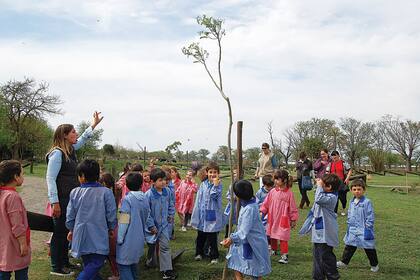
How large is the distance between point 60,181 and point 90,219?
3.00 ft

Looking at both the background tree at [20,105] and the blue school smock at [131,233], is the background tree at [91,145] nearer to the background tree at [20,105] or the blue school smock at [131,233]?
the background tree at [20,105]

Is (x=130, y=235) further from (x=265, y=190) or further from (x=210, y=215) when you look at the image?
(x=265, y=190)

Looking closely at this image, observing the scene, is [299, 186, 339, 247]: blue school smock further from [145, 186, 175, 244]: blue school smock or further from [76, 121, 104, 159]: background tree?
[76, 121, 104, 159]: background tree

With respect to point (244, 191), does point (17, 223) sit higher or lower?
lower

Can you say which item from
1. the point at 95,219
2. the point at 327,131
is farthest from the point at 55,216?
the point at 327,131

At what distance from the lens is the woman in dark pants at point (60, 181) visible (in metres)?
5.10

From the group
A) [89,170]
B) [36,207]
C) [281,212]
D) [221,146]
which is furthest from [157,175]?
[221,146]

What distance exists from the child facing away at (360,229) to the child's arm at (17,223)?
4.50 m

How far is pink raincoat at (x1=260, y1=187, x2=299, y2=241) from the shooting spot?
6.70 m

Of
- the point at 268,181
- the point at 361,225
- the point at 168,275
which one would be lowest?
the point at 168,275

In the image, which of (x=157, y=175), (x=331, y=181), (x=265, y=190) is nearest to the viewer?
(x=331, y=181)

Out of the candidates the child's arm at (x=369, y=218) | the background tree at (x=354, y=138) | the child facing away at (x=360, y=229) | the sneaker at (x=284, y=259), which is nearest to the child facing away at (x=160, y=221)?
the sneaker at (x=284, y=259)

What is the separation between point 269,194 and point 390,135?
66.8 m

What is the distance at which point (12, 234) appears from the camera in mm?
4293
